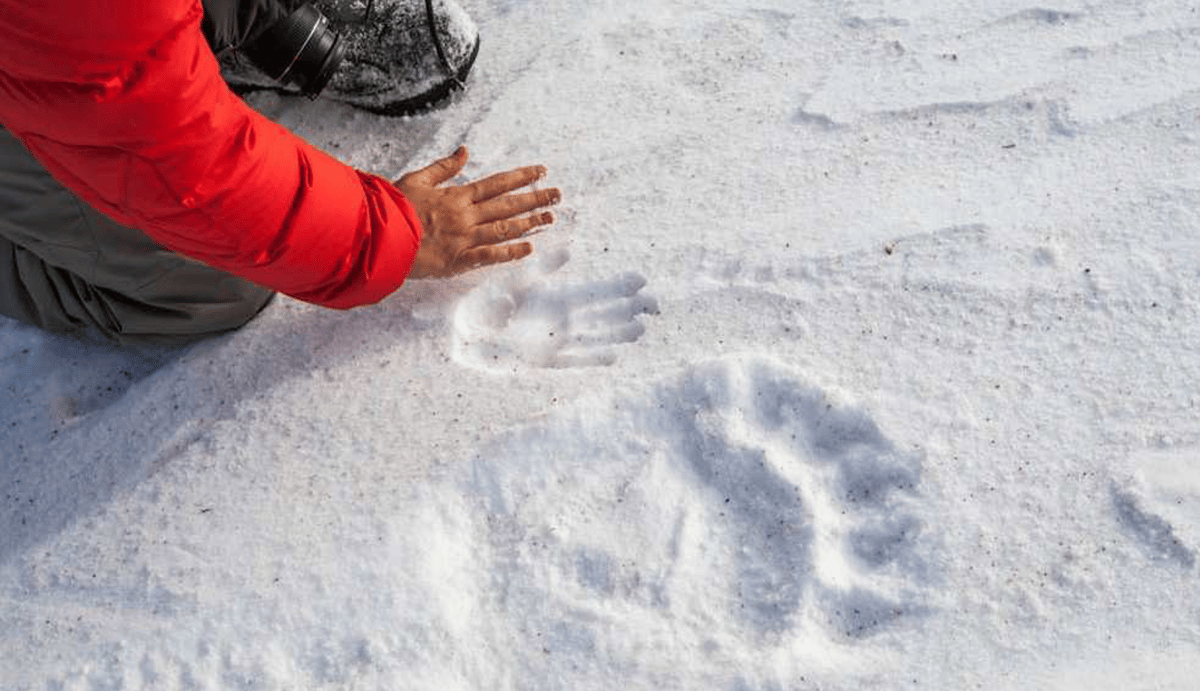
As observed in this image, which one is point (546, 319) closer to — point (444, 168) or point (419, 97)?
point (444, 168)

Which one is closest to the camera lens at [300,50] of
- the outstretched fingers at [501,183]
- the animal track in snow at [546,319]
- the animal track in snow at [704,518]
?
the outstretched fingers at [501,183]

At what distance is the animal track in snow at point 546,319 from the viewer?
1369 millimetres

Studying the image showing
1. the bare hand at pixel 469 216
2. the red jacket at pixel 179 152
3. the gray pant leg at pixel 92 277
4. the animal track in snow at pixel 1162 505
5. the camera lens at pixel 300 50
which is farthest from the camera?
the camera lens at pixel 300 50

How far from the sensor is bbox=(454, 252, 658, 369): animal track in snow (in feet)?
4.49

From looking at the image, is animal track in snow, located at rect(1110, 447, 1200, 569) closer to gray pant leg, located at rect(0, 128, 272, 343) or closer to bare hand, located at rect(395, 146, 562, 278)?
bare hand, located at rect(395, 146, 562, 278)

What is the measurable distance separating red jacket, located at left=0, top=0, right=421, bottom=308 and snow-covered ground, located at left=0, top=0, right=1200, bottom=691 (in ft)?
0.68

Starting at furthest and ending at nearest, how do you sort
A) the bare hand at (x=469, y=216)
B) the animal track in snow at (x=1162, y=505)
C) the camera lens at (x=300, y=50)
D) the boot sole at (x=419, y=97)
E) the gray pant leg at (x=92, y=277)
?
the boot sole at (x=419, y=97), the camera lens at (x=300, y=50), the bare hand at (x=469, y=216), the gray pant leg at (x=92, y=277), the animal track in snow at (x=1162, y=505)

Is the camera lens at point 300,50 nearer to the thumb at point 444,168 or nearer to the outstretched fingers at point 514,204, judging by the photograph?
the thumb at point 444,168

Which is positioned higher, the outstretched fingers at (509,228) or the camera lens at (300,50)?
the camera lens at (300,50)

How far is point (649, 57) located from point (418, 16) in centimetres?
39

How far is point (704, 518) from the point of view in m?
1.21

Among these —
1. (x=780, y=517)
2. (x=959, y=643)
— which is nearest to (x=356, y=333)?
(x=780, y=517)

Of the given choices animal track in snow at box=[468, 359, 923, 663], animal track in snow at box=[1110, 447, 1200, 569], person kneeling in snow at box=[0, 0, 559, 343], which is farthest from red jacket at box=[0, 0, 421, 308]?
animal track in snow at box=[1110, 447, 1200, 569]

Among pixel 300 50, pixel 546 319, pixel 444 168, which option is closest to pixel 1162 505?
pixel 546 319
